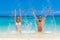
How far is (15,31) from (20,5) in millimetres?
373

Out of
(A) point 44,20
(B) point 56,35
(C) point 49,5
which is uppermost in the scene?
(C) point 49,5

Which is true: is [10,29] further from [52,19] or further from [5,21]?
[52,19]

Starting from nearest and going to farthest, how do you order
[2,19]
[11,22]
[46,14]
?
[46,14] < [11,22] < [2,19]

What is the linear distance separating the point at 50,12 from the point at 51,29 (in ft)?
0.79

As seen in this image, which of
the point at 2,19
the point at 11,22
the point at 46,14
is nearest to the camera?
the point at 46,14

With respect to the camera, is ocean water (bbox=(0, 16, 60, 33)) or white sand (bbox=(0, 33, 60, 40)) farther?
ocean water (bbox=(0, 16, 60, 33))

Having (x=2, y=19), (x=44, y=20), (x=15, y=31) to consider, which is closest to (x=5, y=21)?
(x=2, y=19)

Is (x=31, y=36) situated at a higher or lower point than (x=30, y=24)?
lower

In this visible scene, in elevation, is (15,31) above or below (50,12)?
below

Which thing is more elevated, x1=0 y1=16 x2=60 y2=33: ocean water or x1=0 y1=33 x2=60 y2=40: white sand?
x1=0 y1=16 x2=60 y2=33: ocean water

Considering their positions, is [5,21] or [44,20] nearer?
[44,20]

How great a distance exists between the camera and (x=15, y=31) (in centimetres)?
316

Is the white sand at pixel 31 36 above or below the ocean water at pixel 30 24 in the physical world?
below

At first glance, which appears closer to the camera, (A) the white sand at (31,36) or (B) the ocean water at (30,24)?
(A) the white sand at (31,36)
